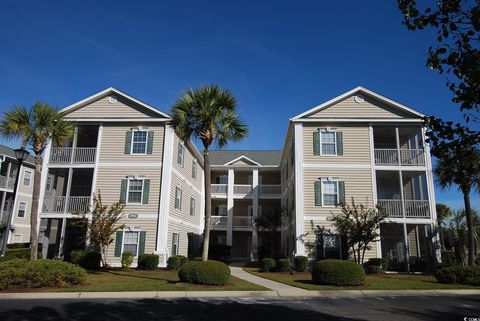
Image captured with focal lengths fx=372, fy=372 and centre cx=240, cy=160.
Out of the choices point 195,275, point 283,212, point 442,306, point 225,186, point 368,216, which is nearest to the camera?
point 442,306

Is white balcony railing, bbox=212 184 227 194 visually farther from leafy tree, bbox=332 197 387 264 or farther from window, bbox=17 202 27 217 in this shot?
window, bbox=17 202 27 217

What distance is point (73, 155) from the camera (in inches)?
986

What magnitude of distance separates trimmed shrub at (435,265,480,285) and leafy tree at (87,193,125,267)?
17467 millimetres

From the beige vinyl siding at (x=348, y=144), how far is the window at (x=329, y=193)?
4.91 feet

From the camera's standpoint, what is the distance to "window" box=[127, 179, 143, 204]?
2400cm

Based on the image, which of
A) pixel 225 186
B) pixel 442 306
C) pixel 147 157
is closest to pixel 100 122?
pixel 147 157

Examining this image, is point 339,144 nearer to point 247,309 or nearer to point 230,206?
point 230,206

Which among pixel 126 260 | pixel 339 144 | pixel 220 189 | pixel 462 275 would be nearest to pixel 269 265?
pixel 126 260

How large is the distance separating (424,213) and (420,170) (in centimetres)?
271

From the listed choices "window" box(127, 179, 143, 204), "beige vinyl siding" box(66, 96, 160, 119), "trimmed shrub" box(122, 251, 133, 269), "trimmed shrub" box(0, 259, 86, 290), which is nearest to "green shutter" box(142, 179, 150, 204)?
"window" box(127, 179, 143, 204)

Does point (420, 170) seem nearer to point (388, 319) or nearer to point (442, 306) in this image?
point (442, 306)

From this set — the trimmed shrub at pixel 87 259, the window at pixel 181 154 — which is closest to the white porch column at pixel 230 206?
the window at pixel 181 154

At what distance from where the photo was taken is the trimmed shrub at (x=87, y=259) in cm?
2084

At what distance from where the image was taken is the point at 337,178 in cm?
2356
